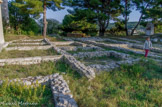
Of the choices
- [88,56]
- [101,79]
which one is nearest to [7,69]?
[101,79]

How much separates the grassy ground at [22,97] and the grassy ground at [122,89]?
650 millimetres

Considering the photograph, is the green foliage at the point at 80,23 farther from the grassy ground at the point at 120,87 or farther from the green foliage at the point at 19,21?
the grassy ground at the point at 120,87

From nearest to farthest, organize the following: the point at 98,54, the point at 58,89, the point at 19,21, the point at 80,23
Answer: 1. the point at 58,89
2. the point at 98,54
3. the point at 19,21
4. the point at 80,23

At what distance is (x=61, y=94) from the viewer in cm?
293

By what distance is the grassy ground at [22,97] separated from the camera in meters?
2.70

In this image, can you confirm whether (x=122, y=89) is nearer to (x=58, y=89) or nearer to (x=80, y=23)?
(x=58, y=89)

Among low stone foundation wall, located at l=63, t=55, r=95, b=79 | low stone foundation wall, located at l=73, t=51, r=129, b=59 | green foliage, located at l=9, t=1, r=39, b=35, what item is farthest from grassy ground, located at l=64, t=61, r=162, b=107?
green foliage, located at l=9, t=1, r=39, b=35

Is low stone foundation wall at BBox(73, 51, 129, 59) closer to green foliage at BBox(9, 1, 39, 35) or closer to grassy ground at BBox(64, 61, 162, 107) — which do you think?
grassy ground at BBox(64, 61, 162, 107)

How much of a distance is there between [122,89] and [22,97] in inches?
97.4

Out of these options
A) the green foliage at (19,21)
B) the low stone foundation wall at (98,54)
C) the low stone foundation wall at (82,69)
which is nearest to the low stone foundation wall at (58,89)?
the low stone foundation wall at (82,69)

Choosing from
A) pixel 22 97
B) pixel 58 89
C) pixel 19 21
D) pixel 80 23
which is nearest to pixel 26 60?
pixel 22 97

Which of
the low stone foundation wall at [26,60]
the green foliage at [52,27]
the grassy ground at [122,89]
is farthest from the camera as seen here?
the green foliage at [52,27]

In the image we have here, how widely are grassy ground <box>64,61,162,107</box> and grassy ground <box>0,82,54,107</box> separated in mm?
650

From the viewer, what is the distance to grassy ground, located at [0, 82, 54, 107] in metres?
2.70
